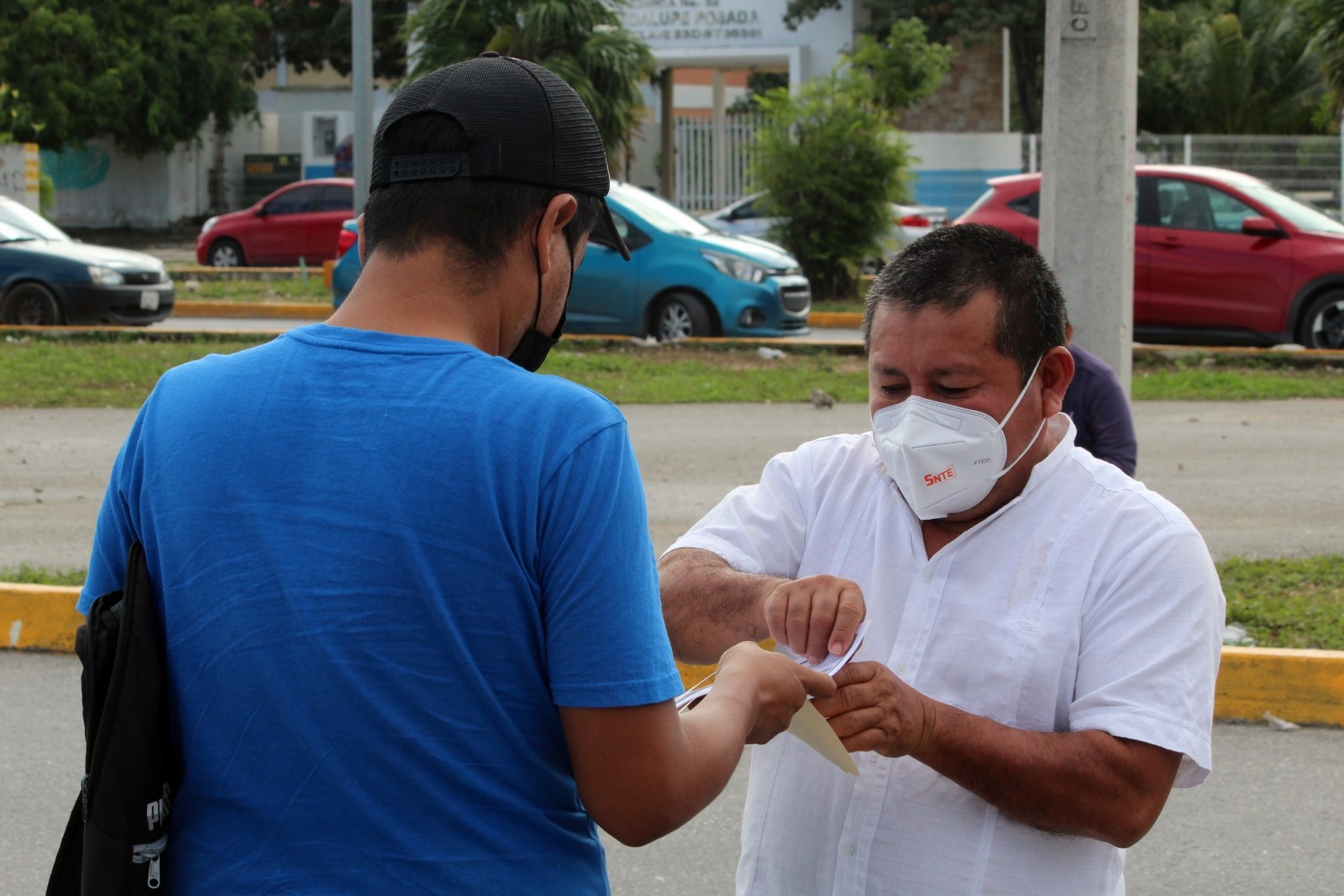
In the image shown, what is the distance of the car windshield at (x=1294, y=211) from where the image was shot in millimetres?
14320

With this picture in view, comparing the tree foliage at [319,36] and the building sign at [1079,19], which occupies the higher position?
the tree foliage at [319,36]

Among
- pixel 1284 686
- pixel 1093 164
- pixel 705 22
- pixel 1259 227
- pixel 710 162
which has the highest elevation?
pixel 705 22

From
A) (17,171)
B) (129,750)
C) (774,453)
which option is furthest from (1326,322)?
(17,171)

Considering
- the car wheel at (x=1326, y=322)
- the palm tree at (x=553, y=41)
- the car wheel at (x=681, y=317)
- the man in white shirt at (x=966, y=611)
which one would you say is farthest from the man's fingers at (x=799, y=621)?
the palm tree at (x=553, y=41)

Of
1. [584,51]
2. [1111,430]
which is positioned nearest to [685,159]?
[584,51]

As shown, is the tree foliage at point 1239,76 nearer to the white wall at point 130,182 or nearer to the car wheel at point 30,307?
the white wall at point 130,182

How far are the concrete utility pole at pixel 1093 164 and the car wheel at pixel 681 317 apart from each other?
8.63 meters

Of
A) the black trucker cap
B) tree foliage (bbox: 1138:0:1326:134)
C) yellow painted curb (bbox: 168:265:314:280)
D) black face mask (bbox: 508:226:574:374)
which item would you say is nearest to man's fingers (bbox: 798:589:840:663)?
black face mask (bbox: 508:226:574:374)

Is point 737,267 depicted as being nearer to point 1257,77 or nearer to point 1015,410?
point 1015,410

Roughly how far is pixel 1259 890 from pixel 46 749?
3917 millimetres

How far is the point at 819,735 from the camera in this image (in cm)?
201

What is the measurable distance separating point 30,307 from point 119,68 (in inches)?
878

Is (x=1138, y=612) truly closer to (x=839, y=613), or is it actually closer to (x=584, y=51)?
(x=839, y=613)

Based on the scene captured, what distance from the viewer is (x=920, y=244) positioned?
92.4 inches
